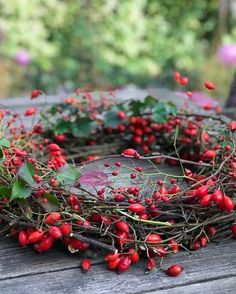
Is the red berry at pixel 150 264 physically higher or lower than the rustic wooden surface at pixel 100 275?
higher

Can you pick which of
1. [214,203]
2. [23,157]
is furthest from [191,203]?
[23,157]

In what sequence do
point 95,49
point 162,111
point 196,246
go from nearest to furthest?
point 196,246
point 162,111
point 95,49

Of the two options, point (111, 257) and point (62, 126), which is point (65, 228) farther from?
point (62, 126)

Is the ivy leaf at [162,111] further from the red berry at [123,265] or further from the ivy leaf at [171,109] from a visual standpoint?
the red berry at [123,265]

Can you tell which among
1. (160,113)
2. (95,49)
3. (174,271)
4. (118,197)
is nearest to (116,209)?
(118,197)

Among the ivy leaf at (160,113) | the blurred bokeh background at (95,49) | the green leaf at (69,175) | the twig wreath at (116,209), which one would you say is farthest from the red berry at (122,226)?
the blurred bokeh background at (95,49)

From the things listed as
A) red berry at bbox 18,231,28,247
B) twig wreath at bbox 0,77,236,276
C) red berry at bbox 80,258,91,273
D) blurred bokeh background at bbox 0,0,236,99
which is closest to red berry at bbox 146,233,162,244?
twig wreath at bbox 0,77,236,276
